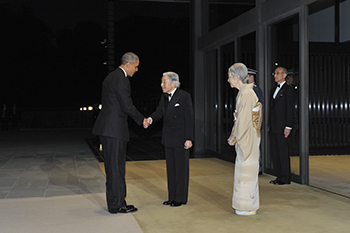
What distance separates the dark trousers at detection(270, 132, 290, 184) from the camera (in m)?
6.20

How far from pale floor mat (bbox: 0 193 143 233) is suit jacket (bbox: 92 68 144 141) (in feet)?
2.98

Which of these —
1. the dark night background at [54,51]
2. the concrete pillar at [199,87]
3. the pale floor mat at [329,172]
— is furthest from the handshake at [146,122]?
the dark night background at [54,51]

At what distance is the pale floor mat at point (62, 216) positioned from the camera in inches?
156

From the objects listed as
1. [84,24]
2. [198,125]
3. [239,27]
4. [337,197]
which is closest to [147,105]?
[198,125]

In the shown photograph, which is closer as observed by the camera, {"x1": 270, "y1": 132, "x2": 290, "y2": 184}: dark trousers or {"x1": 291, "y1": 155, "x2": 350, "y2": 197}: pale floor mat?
{"x1": 291, "y1": 155, "x2": 350, "y2": 197}: pale floor mat

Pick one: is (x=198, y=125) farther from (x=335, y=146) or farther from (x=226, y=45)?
(x=335, y=146)

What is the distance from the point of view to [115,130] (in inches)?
178

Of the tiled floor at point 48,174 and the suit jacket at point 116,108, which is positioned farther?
the tiled floor at point 48,174

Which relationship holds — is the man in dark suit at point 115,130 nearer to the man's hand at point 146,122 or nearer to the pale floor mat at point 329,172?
the man's hand at point 146,122

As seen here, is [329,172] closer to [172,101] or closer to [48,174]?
[172,101]

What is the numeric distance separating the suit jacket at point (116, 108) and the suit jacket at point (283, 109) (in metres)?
2.63

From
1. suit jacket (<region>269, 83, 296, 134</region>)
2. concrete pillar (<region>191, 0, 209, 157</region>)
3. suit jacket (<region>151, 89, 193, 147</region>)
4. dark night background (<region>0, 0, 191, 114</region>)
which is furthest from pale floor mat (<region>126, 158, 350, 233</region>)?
dark night background (<region>0, 0, 191, 114</region>)

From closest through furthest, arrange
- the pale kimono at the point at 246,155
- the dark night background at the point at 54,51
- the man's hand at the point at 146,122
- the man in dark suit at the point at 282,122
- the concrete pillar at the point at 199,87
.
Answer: the pale kimono at the point at 246,155, the man's hand at the point at 146,122, the man in dark suit at the point at 282,122, the concrete pillar at the point at 199,87, the dark night background at the point at 54,51

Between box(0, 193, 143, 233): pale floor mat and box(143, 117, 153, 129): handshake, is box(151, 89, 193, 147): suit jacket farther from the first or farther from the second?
box(0, 193, 143, 233): pale floor mat
